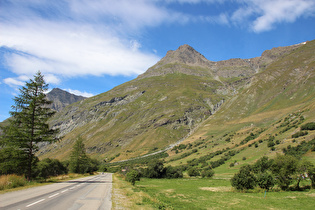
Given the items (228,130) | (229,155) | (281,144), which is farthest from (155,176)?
(228,130)

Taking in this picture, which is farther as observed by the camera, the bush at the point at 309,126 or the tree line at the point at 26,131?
the bush at the point at 309,126

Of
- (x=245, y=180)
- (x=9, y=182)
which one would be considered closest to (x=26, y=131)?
(x=9, y=182)

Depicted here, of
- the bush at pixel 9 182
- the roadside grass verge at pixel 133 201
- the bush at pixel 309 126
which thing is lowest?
the roadside grass verge at pixel 133 201

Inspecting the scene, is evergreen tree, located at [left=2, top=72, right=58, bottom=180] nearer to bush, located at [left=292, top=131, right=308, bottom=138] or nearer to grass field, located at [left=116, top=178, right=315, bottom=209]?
grass field, located at [left=116, top=178, right=315, bottom=209]

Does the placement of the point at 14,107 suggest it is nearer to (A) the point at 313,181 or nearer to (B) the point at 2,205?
(B) the point at 2,205

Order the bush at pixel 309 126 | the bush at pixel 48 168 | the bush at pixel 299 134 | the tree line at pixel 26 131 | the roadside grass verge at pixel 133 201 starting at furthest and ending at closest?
the bush at pixel 48 168 < the bush at pixel 309 126 < the bush at pixel 299 134 < the tree line at pixel 26 131 < the roadside grass verge at pixel 133 201

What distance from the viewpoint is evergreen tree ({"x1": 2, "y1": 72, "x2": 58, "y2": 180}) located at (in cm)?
2616

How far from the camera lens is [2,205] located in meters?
12.1

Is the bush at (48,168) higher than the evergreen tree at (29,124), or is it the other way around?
the evergreen tree at (29,124)

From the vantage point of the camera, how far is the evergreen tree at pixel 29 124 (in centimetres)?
2616

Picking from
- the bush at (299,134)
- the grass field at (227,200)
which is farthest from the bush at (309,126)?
the grass field at (227,200)

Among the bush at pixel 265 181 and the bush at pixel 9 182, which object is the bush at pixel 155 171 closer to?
the bush at pixel 265 181

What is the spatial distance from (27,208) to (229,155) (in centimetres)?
10140

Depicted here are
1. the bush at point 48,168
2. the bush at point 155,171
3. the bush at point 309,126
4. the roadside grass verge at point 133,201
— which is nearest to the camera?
the roadside grass verge at point 133,201
